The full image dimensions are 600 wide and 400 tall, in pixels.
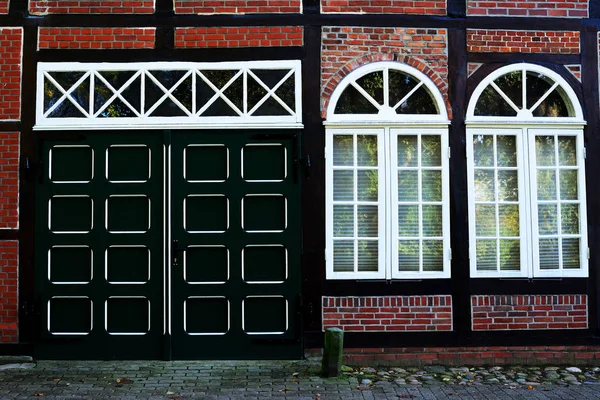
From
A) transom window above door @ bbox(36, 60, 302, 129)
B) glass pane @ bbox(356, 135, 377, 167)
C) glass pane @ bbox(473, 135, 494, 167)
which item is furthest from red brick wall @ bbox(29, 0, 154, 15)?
glass pane @ bbox(473, 135, 494, 167)

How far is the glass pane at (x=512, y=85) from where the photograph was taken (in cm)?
666

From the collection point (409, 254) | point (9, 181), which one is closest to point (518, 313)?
point (409, 254)

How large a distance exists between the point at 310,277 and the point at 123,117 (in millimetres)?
2700

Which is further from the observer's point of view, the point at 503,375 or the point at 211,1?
the point at 211,1

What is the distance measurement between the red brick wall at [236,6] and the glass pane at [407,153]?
187cm

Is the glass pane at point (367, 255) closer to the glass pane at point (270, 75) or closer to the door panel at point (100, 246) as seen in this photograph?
the glass pane at point (270, 75)

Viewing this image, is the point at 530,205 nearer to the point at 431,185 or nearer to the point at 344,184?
the point at 431,185

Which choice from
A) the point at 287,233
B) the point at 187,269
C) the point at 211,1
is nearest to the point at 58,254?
the point at 187,269

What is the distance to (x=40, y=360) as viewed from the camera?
6.35m

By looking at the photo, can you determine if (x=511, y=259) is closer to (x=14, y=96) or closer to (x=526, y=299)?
(x=526, y=299)

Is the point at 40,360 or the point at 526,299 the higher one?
the point at 526,299

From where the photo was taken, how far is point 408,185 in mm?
6598

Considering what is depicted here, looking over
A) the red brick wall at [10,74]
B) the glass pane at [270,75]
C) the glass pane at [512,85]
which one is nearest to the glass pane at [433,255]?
the glass pane at [512,85]

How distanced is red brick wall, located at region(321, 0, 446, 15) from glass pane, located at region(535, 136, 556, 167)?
181cm
